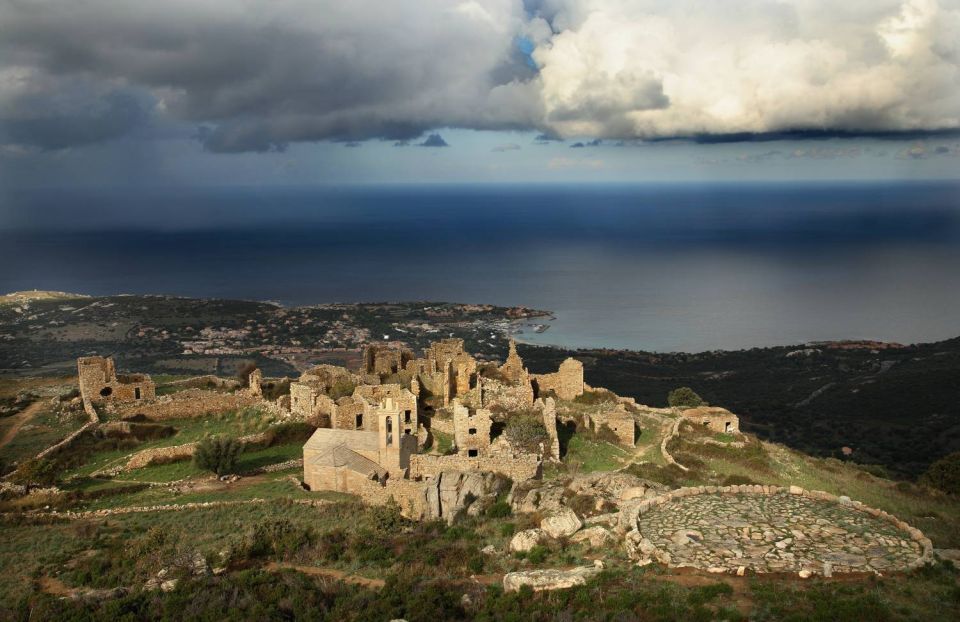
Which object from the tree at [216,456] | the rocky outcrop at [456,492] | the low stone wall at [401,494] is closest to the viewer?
the rocky outcrop at [456,492]

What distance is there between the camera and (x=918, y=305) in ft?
417

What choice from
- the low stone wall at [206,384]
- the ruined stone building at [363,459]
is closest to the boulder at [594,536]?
the ruined stone building at [363,459]

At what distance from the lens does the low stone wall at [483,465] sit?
21094mm

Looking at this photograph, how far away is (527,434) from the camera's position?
78.4 feet

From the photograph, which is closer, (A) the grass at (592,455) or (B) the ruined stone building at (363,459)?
(B) the ruined stone building at (363,459)

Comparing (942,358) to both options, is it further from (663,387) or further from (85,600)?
(85,600)

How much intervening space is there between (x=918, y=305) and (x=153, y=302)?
402 feet

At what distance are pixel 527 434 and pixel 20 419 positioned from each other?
21.1 m

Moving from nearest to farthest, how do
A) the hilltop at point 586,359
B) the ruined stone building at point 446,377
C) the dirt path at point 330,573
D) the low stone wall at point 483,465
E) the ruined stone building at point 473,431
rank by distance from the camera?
the dirt path at point 330,573 < the low stone wall at point 483,465 < the ruined stone building at point 473,431 < the ruined stone building at point 446,377 < the hilltop at point 586,359

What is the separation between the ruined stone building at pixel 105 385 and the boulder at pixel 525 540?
2068 cm

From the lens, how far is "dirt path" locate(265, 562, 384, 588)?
15.3 meters

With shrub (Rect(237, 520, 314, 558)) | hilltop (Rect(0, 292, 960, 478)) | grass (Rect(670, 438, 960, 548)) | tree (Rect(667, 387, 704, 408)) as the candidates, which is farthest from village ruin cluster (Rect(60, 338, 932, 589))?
hilltop (Rect(0, 292, 960, 478))

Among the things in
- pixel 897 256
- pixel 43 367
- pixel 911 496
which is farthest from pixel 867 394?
pixel 897 256

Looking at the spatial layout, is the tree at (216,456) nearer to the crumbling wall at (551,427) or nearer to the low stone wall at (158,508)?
the low stone wall at (158,508)
